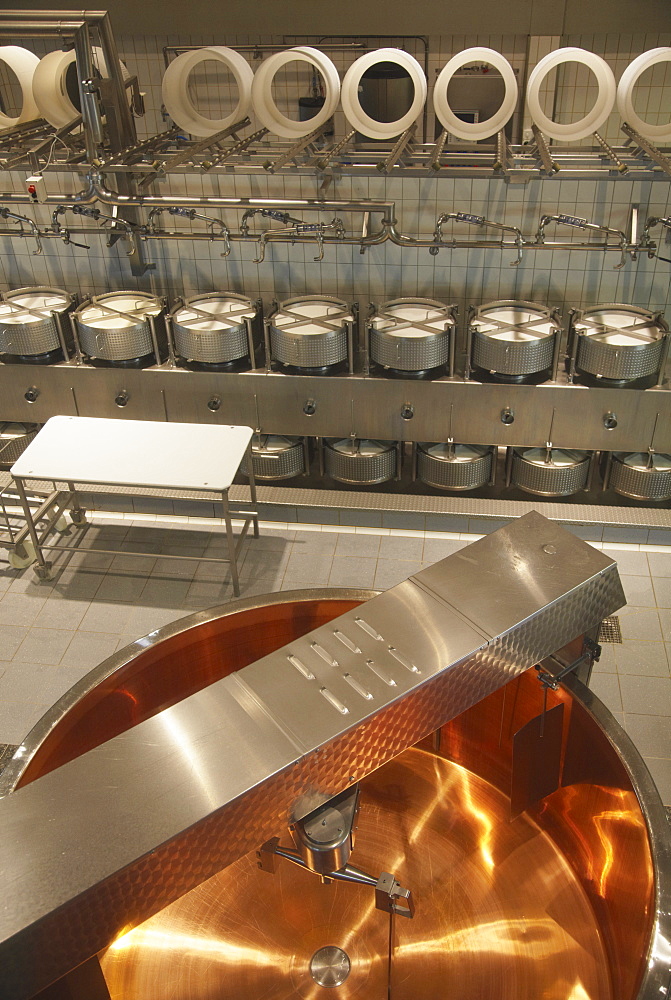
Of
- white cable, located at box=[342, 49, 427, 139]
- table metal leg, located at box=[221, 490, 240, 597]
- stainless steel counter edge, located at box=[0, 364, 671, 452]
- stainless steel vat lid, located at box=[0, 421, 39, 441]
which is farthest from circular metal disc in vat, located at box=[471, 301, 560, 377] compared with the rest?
stainless steel vat lid, located at box=[0, 421, 39, 441]

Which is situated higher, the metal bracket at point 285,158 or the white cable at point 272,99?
the white cable at point 272,99

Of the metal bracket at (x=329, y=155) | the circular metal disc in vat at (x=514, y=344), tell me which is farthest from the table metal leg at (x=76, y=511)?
the circular metal disc in vat at (x=514, y=344)

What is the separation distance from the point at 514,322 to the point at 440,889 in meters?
2.93

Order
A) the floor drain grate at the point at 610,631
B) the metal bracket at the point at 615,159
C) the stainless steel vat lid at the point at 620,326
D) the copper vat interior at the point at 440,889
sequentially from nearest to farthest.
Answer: the copper vat interior at the point at 440,889
the metal bracket at the point at 615,159
the floor drain grate at the point at 610,631
the stainless steel vat lid at the point at 620,326

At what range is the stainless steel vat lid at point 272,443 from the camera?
4.48m

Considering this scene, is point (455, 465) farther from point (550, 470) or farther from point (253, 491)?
point (253, 491)

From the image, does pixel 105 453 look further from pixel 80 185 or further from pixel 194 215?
pixel 80 185

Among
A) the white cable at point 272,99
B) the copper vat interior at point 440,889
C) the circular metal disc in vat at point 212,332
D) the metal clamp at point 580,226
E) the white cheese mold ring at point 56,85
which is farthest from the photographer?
the circular metal disc in vat at point 212,332

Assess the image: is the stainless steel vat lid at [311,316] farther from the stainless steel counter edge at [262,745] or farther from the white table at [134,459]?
the stainless steel counter edge at [262,745]

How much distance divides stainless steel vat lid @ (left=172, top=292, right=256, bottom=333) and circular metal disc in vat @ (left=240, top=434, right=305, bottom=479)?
659 millimetres

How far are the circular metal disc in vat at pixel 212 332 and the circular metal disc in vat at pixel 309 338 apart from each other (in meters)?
0.18

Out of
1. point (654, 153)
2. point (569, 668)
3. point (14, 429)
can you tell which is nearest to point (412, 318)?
point (654, 153)

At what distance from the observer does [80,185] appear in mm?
4590

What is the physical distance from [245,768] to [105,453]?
2643mm
